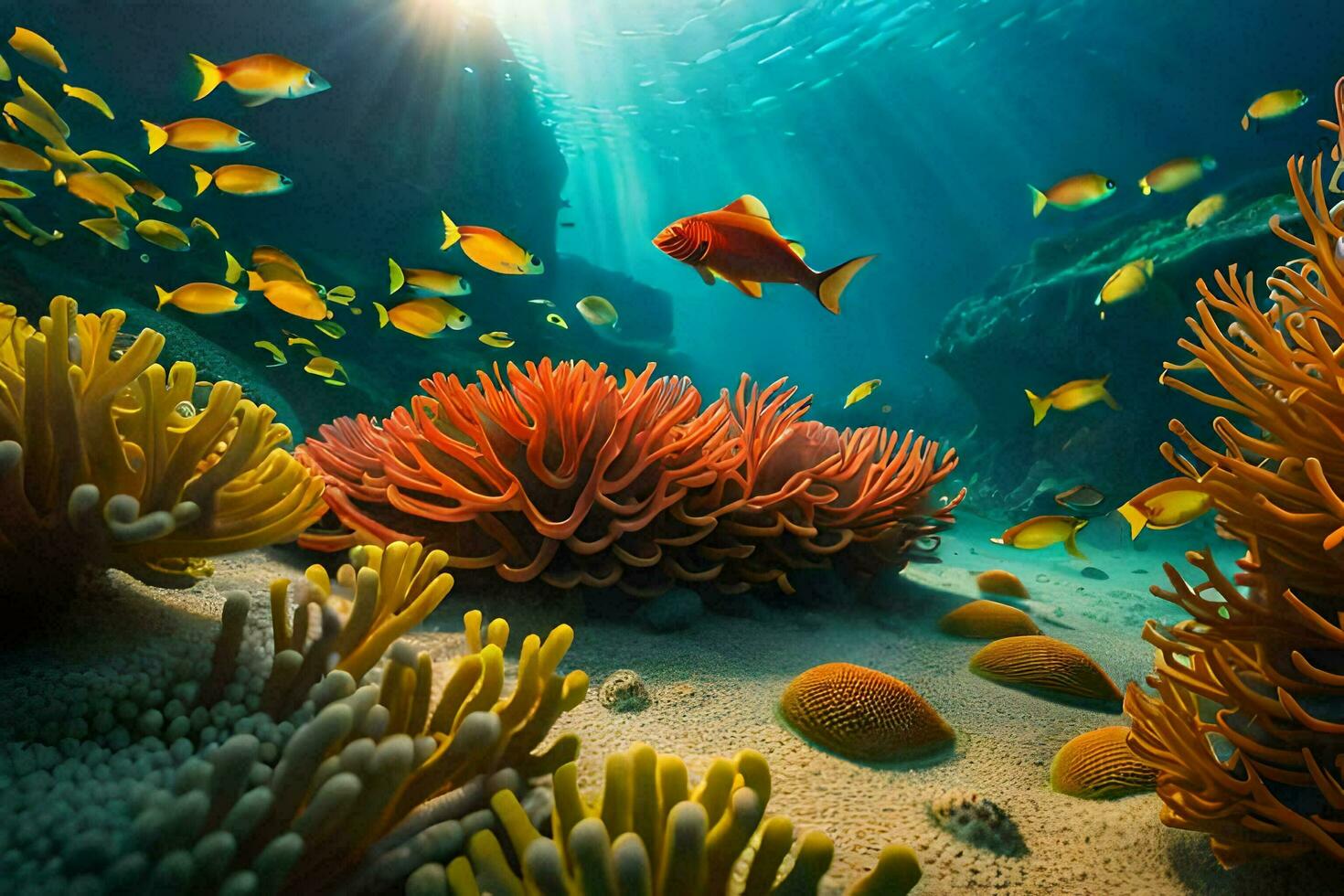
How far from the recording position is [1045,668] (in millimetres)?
2422

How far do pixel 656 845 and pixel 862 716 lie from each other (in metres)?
1.09

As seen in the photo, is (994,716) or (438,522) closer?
(994,716)

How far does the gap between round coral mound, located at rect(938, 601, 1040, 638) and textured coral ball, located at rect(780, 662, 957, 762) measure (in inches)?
41.5

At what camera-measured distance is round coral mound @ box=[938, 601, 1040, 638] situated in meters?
2.92

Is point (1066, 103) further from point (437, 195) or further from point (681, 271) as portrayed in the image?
point (681, 271)

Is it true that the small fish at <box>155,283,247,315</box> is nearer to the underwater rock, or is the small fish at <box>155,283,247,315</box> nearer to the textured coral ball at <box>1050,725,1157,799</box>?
the underwater rock

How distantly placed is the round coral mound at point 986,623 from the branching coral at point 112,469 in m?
2.80

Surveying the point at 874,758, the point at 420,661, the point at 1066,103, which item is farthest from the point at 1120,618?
the point at 1066,103

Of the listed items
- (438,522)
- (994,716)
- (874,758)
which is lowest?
(994,716)

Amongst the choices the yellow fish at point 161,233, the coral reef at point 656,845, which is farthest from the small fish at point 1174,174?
the yellow fish at point 161,233

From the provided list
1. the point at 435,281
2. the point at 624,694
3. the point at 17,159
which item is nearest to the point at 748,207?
the point at 624,694

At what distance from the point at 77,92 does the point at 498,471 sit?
22.6 ft

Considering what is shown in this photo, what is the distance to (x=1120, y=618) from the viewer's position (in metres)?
6.40

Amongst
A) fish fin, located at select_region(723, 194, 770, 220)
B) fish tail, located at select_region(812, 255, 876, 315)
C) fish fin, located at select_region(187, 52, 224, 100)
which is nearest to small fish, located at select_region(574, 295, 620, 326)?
fish fin, located at select_region(187, 52, 224, 100)
